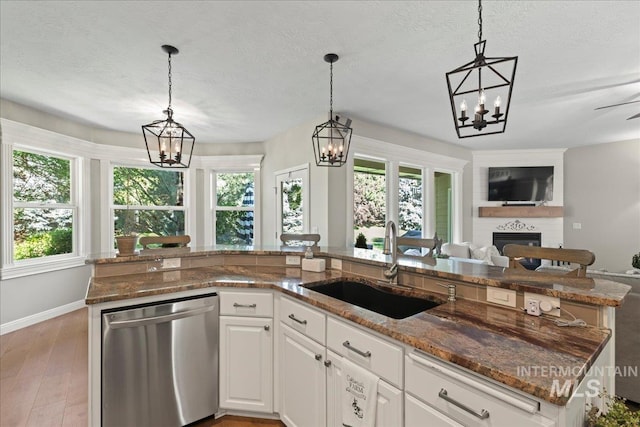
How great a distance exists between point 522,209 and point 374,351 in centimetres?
608

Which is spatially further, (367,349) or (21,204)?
(21,204)

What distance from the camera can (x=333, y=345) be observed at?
1.53 metres

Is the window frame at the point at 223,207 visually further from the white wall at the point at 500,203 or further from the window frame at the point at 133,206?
Result: the white wall at the point at 500,203

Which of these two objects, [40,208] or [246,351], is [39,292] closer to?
[40,208]

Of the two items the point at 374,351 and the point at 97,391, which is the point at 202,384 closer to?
the point at 97,391

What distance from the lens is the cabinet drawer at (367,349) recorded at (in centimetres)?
121

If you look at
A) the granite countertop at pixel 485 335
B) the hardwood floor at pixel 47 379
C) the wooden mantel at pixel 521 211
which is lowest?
the hardwood floor at pixel 47 379

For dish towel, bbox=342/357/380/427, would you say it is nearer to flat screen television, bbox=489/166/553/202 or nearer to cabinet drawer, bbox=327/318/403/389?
cabinet drawer, bbox=327/318/403/389

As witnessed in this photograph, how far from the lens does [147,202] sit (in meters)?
5.05

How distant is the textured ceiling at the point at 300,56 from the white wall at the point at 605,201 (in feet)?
6.57

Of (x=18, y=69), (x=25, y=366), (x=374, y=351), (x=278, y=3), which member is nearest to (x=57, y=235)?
(x=25, y=366)

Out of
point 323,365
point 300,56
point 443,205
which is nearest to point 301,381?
point 323,365

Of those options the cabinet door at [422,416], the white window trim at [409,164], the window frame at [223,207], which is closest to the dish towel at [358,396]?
the cabinet door at [422,416]

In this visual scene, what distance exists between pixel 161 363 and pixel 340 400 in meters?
1.12
